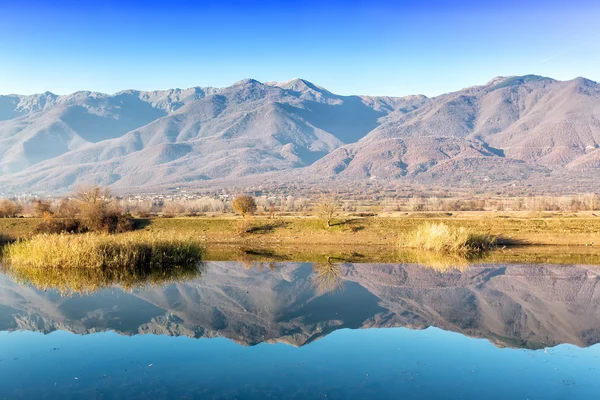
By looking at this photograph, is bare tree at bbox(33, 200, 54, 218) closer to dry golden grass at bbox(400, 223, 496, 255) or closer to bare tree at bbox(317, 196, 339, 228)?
bare tree at bbox(317, 196, 339, 228)

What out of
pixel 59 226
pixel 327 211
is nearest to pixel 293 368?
pixel 327 211

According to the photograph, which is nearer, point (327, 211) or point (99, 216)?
point (99, 216)

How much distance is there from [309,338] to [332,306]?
18.0 ft

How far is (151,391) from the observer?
16141 millimetres

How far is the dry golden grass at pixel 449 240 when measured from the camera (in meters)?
44.3

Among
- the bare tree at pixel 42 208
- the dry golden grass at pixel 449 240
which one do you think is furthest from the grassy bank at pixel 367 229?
the bare tree at pixel 42 208

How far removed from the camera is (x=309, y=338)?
71.7 ft

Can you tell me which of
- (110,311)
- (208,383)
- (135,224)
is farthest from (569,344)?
(135,224)

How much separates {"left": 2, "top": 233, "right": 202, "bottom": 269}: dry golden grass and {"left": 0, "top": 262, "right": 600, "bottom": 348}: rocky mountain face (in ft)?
8.26

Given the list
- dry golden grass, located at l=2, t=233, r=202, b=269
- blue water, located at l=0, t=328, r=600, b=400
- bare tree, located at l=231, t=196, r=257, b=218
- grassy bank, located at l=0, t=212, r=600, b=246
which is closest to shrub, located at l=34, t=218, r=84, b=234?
grassy bank, located at l=0, t=212, r=600, b=246

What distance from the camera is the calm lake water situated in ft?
54.7

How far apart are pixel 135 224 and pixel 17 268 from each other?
1961cm

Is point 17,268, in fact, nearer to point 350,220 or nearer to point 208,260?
point 208,260

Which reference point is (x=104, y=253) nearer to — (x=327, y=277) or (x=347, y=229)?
(x=327, y=277)
